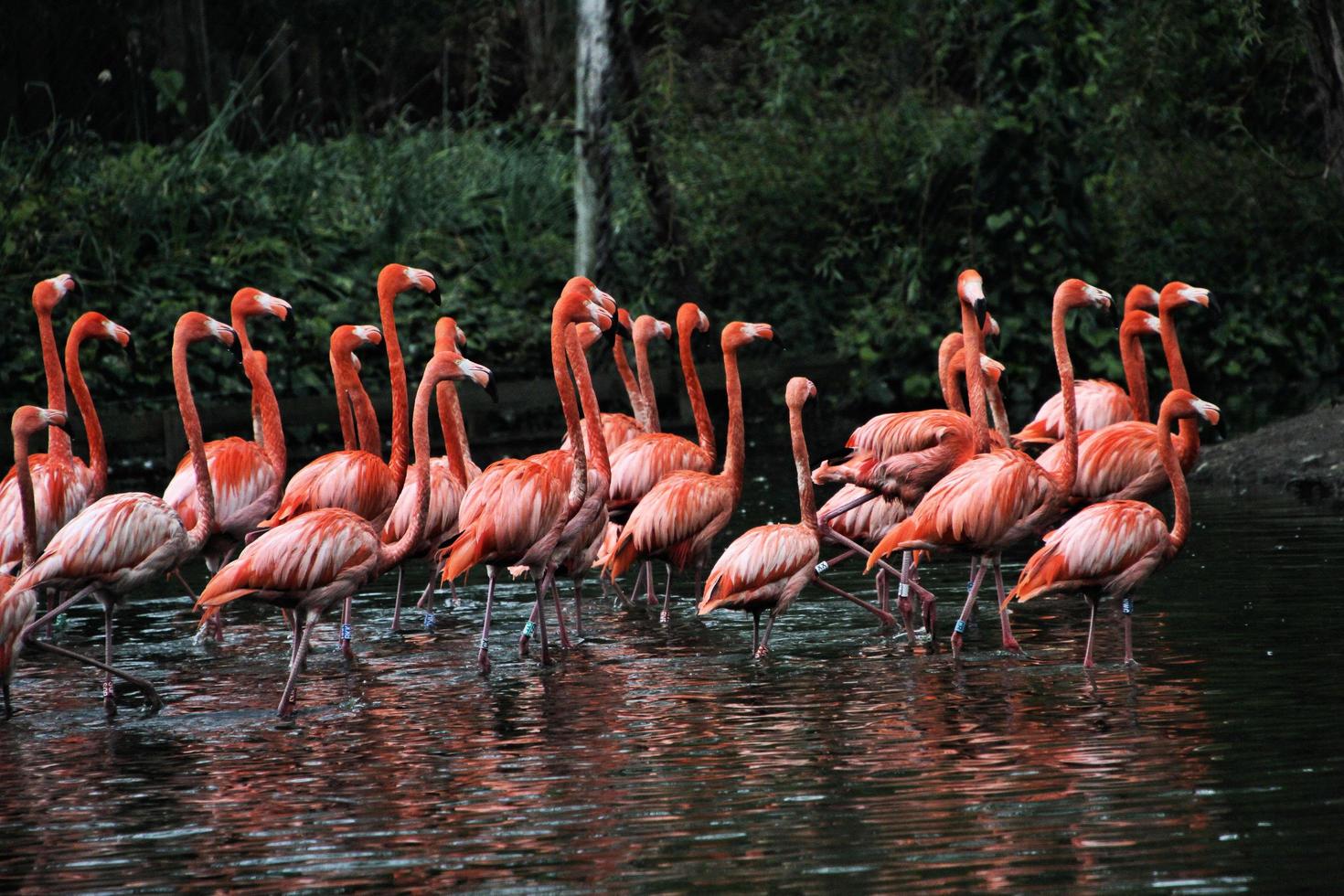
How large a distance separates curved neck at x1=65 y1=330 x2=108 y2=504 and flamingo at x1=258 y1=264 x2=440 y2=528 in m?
0.87

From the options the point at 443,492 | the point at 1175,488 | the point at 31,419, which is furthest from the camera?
the point at 443,492

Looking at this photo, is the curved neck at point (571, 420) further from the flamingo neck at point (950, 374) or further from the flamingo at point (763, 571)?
the flamingo neck at point (950, 374)

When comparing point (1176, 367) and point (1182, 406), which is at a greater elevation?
point (1176, 367)

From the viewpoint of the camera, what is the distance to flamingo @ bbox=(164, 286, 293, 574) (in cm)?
896

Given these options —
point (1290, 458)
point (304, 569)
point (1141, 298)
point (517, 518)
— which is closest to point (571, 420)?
point (517, 518)

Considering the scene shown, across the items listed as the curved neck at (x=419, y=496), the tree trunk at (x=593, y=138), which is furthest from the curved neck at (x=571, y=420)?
the tree trunk at (x=593, y=138)

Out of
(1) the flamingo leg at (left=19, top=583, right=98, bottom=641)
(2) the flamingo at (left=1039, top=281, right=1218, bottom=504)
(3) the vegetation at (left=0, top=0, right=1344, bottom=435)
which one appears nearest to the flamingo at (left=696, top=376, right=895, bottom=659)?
(2) the flamingo at (left=1039, top=281, right=1218, bottom=504)

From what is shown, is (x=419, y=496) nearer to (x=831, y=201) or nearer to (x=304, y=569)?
(x=304, y=569)

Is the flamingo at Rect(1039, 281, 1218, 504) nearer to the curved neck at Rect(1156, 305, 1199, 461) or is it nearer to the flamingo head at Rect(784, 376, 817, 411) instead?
the curved neck at Rect(1156, 305, 1199, 461)

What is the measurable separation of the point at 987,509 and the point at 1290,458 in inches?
221

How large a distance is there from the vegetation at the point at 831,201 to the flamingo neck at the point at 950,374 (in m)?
6.61

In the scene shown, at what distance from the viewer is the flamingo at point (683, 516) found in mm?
8664

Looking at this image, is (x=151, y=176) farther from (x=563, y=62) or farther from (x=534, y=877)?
(x=534, y=877)

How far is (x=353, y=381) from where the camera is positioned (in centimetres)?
934
